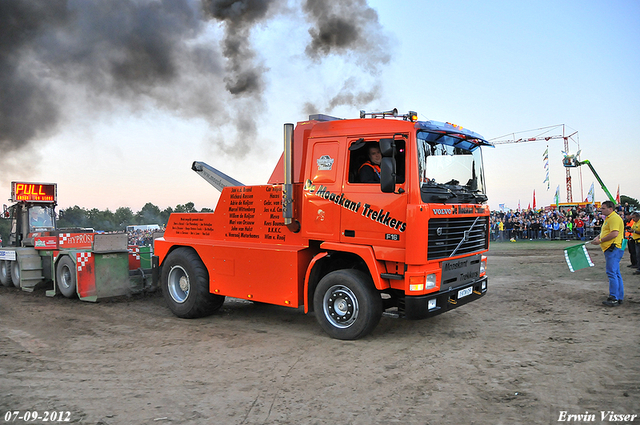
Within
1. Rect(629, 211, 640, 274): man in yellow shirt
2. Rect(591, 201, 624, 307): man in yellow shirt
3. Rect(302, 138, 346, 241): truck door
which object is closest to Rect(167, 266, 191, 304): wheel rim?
Rect(302, 138, 346, 241): truck door

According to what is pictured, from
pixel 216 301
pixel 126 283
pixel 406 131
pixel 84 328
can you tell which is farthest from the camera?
pixel 126 283

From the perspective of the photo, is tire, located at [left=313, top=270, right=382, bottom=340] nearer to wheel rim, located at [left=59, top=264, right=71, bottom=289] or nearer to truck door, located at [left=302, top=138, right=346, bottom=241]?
truck door, located at [left=302, top=138, right=346, bottom=241]

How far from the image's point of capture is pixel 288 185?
6.62 metres

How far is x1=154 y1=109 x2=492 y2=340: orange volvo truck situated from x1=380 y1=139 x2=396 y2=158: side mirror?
1 cm

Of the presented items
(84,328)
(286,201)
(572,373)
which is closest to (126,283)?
(84,328)

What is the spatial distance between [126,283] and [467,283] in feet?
23.6

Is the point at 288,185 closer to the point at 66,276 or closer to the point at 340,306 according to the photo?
the point at 340,306

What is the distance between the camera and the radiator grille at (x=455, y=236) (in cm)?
577

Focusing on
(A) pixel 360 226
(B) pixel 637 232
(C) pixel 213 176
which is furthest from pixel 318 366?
(B) pixel 637 232

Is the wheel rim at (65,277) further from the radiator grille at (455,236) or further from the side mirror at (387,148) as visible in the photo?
the radiator grille at (455,236)

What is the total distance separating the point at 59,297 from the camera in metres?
10.2

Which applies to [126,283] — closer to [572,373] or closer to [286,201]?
[286,201]

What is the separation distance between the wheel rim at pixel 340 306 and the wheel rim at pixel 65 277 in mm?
6601

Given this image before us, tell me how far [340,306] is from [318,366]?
3.59 feet
